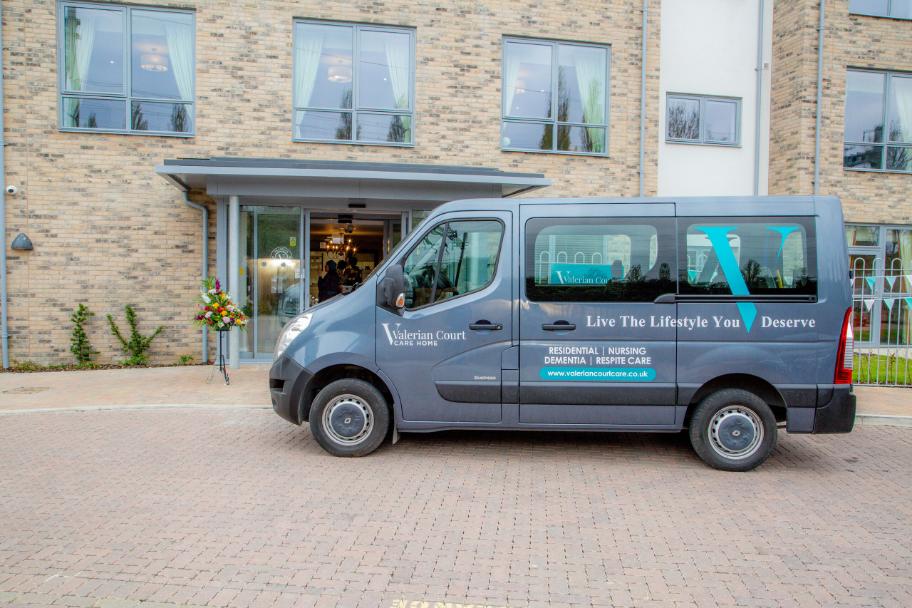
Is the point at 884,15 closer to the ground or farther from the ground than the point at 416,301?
farther from the ground

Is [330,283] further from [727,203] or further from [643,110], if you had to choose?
[727,203]

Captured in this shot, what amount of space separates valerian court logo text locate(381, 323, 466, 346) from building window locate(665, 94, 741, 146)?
10.3m

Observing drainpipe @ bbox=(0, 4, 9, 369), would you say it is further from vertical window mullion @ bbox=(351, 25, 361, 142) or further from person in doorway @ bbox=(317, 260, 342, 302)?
vertical window mullion @ bbox=(351, 25, 361, 142)

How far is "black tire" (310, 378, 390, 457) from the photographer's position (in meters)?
6.32

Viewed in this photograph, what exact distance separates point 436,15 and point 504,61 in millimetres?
1600

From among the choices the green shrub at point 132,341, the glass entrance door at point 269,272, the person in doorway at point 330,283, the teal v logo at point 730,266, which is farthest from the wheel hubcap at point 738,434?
the green shrub at point 132,341

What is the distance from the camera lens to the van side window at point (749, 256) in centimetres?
602

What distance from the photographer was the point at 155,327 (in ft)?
39.4

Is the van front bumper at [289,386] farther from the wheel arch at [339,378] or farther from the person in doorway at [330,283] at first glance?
the person in doorway at [330,283]

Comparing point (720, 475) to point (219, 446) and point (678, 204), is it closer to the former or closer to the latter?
point (678, 204)

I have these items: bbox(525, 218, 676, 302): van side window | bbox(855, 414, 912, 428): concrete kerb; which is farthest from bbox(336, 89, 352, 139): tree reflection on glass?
bbox(855, 414, 912, 428): concrete kerb

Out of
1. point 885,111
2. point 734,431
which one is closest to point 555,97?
point 885,111

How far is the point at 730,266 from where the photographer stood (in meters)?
6.09

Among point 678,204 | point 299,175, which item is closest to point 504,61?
point 299,175
